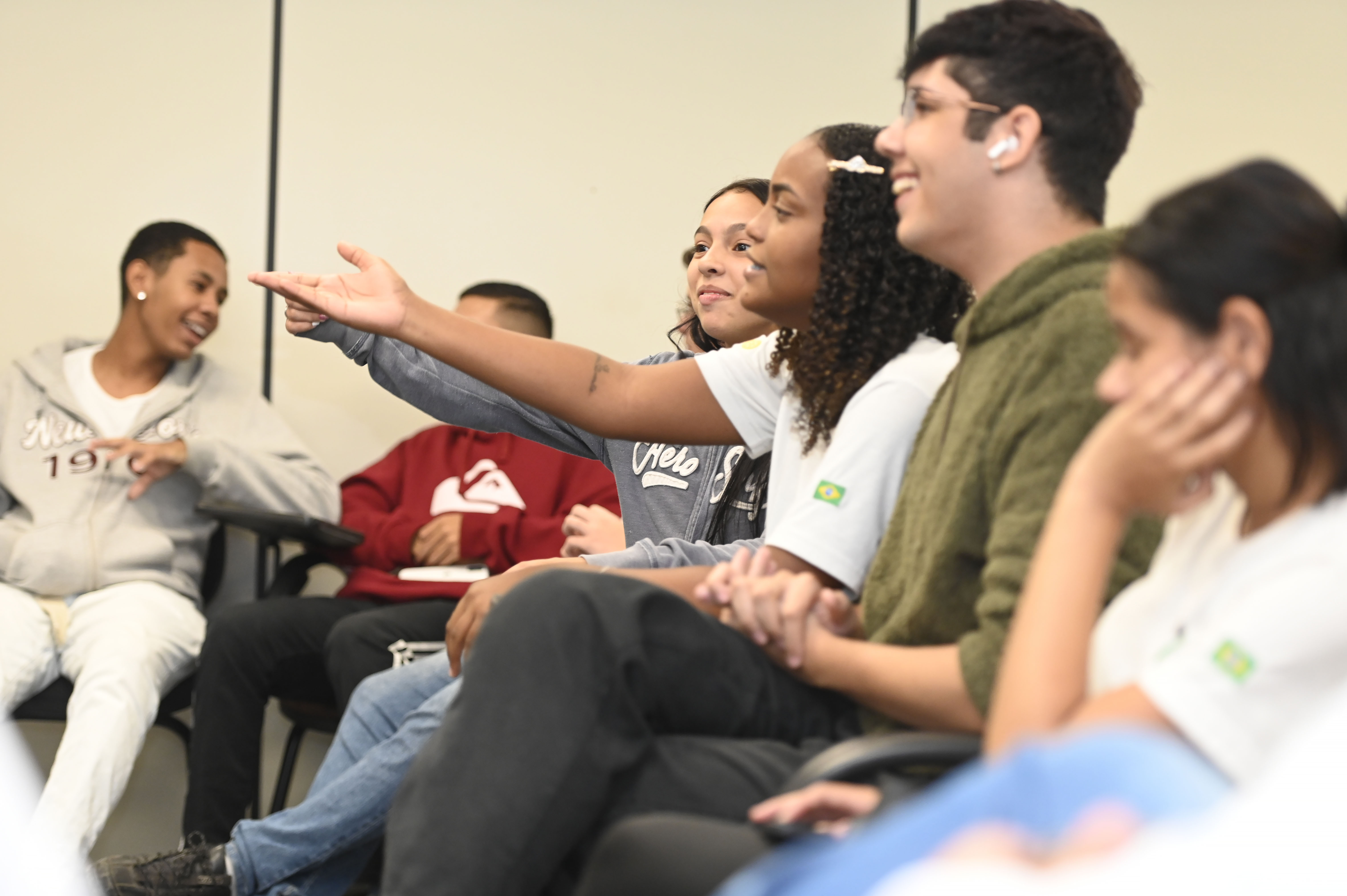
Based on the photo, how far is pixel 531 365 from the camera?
5.82ft

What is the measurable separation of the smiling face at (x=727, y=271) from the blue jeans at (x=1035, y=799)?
63.2 inches

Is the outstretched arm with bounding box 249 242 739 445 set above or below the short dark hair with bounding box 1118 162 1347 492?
below

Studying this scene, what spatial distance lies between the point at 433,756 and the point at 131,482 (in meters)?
2.16

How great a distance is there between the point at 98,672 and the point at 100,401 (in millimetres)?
802

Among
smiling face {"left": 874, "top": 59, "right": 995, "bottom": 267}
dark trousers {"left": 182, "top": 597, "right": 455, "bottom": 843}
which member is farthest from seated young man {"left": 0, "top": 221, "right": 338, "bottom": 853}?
Answer: smiling face {"left": 874, "top": 59, "right": 995, "bottom": 267}

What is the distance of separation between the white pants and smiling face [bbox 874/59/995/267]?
1.75 m

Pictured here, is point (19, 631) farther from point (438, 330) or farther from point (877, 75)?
point (877, 75)

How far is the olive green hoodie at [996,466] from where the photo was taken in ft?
3.57

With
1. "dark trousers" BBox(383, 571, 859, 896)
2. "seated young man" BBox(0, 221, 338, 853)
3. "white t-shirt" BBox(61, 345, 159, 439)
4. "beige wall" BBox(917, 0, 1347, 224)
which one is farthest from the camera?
"beige wall" BBox(917, 0, 1347, 224)

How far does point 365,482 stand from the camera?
315 centimetres

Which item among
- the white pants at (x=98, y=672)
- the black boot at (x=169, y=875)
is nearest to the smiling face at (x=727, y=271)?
the black boot at (x=169, y=875)

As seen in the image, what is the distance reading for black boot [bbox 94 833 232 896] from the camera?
Result: 190cm

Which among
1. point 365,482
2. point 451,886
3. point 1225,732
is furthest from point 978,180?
point 365,482

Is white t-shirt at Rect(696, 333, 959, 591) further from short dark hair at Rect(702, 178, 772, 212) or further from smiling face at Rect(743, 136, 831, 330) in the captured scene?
short dark hair at Rect(702, 178, 772, 212)
